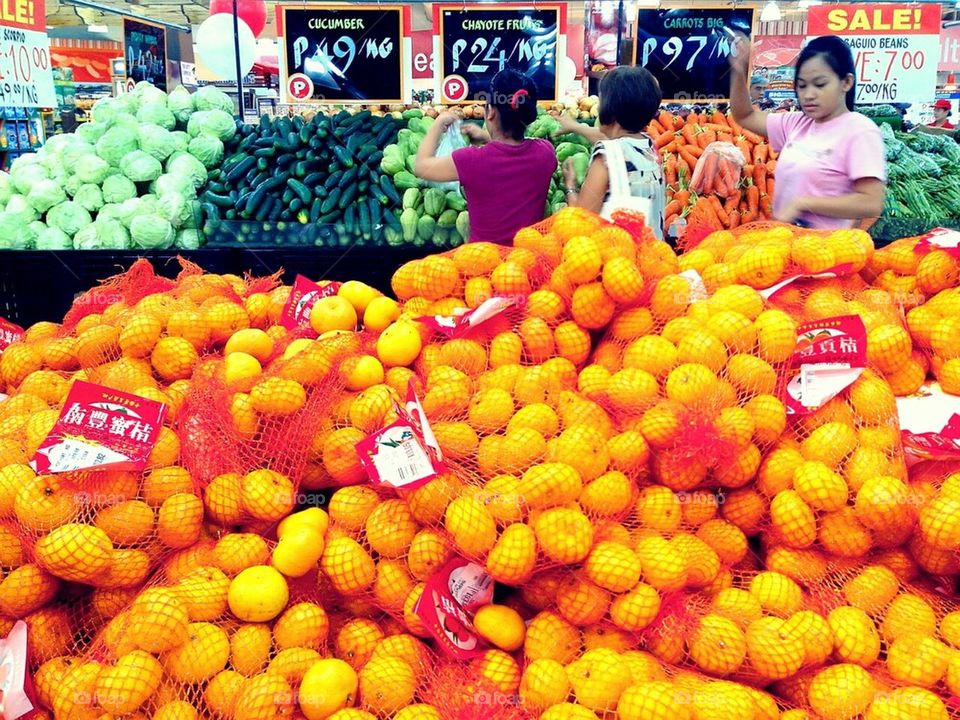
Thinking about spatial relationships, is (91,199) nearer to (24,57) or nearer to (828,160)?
(24,57)

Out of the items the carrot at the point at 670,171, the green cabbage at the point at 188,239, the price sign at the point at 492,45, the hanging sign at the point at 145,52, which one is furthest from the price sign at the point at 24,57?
the carrot at the point at 670,171

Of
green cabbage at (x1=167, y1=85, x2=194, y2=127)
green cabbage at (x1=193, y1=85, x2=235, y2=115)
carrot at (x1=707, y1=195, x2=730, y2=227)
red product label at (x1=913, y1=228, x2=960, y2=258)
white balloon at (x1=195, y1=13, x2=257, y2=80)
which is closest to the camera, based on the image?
red product label at (x1=913, y1=228, x2=960, y2=258)

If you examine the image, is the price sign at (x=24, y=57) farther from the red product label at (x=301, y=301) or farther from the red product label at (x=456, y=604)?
the red product label at (x=456, y=604)

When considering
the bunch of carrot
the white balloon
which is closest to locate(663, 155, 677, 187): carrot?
the bunch of carrot

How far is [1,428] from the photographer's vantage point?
1.84 meters

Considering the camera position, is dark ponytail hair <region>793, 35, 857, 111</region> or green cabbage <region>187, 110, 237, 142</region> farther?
green cabbage <region>187, 110, 237, 142</region>

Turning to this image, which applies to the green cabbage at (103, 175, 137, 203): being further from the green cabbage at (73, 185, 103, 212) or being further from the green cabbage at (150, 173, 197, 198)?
the green cabbage at (150, 173, 197, 198)

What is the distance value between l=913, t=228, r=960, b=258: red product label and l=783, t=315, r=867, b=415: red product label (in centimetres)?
53

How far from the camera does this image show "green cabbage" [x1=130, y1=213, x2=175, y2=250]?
16.1 ft

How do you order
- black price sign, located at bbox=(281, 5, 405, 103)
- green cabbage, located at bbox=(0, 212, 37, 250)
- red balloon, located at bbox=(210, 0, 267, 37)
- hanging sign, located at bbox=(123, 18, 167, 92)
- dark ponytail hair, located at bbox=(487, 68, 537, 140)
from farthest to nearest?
1. red balloon, located at bbox=(210, 0, 267, 37)
2. hanging sign, located at bbox=(123, 18, 167, 92)
3. black price sign, located at bbox=(281, 5, 405, 103)
4. green cabbage, located at bbox=(0, 212, 37, 250)
5. dark ponytail hair, located at bbox=(487, 68, 537, 140)

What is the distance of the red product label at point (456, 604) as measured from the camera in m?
1.49

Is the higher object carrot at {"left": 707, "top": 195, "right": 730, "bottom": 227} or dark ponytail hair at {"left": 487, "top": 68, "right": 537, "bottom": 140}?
dark ponytail hair at {"left": 487, "top": 68, "right": 537, "bottom": 140}

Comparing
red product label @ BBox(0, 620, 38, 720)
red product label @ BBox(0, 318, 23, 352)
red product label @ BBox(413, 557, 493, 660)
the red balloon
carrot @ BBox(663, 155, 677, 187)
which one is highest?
the red balloon

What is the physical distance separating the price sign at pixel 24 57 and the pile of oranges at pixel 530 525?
466 centimetres
